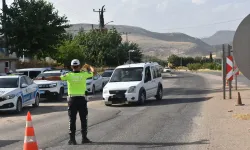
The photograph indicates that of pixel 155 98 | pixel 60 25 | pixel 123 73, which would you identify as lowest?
pixel 155 98

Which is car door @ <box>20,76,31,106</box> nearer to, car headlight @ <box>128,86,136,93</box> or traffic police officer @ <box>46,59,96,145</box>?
car headlight @ <box>128,86,136,93</box>

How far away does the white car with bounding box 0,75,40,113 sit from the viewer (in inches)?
653

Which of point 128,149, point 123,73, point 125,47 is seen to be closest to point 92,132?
point 128,149

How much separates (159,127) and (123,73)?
8.71 metres

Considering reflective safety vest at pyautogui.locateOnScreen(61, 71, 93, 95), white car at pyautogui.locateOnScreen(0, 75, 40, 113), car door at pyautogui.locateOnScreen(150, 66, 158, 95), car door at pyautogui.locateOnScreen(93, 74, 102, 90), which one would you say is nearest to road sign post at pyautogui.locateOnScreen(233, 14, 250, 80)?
reflective safety vest at pyautogui.locateOnScreen(61, 71, 93, 95)

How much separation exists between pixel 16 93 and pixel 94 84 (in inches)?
475

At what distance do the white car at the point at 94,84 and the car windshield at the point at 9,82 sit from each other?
9.55 meters

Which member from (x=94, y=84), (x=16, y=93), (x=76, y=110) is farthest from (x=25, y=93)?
(x=94, y=84)

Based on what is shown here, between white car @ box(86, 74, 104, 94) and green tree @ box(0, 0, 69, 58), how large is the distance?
14657 mm

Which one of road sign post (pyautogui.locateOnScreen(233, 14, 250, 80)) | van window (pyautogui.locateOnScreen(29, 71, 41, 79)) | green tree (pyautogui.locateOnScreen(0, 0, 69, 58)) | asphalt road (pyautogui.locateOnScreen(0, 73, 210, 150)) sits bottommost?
asphalt road (pyautogui.locateOnScreen(0, 73, 210, 150))

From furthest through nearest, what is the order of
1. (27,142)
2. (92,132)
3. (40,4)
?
(40,4) → (92,132) → (27,142)

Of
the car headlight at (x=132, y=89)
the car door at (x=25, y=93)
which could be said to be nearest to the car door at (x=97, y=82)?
the car headlight at (x=132, y=89)

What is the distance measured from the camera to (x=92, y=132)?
1134 centimetres

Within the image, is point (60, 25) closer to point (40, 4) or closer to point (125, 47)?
point (40, 4)
